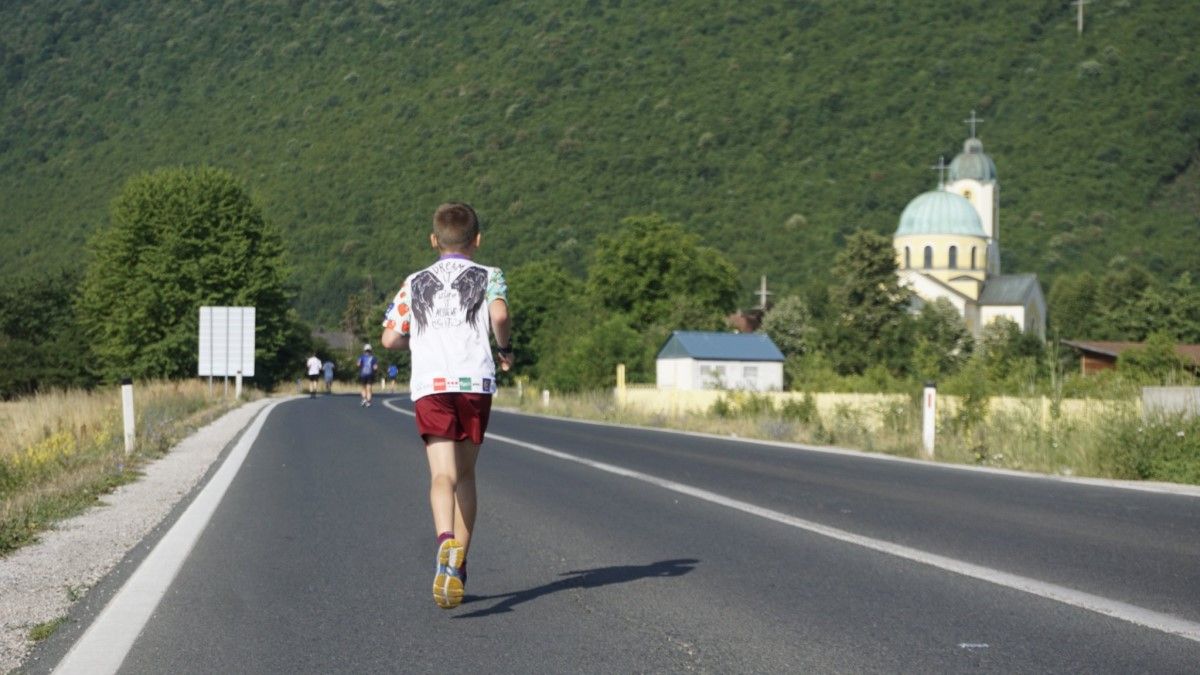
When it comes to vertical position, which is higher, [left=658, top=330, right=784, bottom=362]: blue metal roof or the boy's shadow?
[left=658, top=330, right=784, bottom=362]: blue metal roof

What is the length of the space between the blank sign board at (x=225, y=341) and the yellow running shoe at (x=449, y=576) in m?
55.3

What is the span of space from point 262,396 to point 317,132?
7518 cm

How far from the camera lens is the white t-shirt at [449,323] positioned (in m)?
6.53

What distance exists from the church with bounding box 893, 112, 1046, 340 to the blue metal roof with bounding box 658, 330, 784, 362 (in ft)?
154

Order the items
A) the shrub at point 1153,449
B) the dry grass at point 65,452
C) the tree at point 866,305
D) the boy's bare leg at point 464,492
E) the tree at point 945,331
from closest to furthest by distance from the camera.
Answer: the boy's bare leg at point 464,492 < the dry grass at point 65,452 < the shrub at point 1153,449 < the tree at point 945,331 < the tree at point 866,305

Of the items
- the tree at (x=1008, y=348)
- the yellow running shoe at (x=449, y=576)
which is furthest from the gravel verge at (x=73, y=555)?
the tree at (x=1008, y=348)

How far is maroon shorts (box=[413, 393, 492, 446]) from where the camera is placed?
21.3 feet

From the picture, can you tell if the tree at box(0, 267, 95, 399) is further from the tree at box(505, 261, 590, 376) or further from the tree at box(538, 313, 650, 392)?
the tree at box(538, 313, 650, 392)

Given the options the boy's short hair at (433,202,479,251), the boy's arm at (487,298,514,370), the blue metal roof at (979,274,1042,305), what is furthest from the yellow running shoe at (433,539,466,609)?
the blue metal roof at (979,274,1042,305)

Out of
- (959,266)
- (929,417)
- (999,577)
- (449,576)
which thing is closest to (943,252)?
(959,266)

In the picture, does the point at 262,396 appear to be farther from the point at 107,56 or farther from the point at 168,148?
the point at 107,56

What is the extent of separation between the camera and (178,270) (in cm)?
7281

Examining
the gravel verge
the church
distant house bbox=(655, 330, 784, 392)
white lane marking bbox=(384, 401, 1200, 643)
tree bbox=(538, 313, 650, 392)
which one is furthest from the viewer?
the church

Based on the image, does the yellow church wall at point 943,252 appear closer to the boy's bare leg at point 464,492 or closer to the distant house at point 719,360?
the distant house at point 719,360
